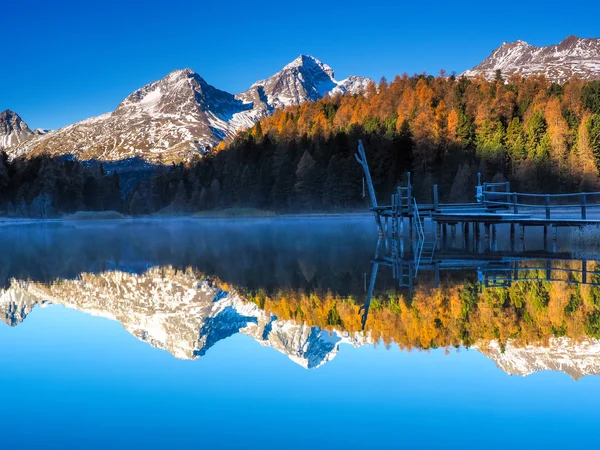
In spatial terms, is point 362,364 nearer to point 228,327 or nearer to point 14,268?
point 228,327

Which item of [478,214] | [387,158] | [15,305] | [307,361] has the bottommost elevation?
[15,305]

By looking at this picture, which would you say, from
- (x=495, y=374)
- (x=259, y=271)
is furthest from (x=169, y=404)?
(x=259, y=271)

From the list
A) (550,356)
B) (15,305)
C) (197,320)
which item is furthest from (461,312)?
(15,305)

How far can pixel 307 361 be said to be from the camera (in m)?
8.12

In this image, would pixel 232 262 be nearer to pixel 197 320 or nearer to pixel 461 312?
pixel 197 320

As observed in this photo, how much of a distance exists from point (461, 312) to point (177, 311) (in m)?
5.24

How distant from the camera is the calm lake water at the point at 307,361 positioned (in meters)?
6.04

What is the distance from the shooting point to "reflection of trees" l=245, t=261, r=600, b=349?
9430mm

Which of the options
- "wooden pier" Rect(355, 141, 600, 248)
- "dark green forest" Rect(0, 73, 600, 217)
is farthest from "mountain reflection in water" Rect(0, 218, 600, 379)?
"dark green forest" Rect(0, 73, 600, 217)

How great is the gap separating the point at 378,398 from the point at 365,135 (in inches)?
3327

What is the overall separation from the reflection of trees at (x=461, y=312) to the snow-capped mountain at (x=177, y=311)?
55 centimetres

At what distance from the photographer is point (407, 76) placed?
114 meters

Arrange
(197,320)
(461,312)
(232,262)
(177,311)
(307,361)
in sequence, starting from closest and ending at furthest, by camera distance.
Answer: (307,361)
(461,312)
(197,320)
(177,311)
(232,262)

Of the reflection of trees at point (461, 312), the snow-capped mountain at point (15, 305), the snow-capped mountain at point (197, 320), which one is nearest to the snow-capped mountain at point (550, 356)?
the snow-capped mountain at point (197, 320)
